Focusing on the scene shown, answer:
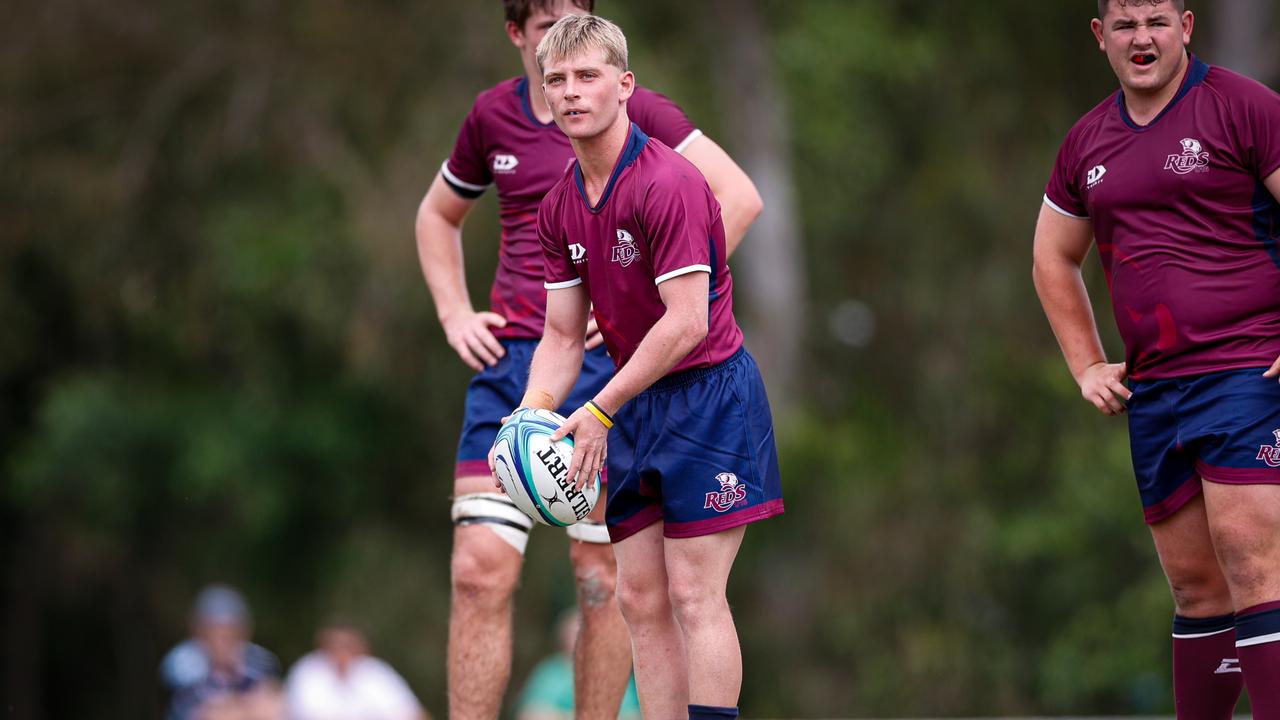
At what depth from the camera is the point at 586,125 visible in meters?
4.68

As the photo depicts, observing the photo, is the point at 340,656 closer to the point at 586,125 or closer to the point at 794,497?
the point at 794,497

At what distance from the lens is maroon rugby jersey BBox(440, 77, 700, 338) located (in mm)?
5785

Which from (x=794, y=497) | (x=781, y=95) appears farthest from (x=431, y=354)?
(x=781, y=95)

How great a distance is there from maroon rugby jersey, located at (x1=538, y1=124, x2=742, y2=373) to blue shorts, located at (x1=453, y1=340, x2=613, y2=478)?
71cm

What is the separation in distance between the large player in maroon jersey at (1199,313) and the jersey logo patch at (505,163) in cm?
200

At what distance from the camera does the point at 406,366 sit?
1631 cm

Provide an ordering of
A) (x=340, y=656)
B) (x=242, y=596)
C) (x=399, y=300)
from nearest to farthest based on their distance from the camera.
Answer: (x=340, y=656)
(x=399, y=300)
(x=242, y=596)

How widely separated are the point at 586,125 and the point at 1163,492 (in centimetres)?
208

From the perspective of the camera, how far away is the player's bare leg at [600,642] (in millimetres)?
5707

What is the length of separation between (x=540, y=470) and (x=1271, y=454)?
6.93 ft

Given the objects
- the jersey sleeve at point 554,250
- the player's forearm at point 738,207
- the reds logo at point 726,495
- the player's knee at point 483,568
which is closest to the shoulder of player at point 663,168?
the jersey sleeve at point 554,250

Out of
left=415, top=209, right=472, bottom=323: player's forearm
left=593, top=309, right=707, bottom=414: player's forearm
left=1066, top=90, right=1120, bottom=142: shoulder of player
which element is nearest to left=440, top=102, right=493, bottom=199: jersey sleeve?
left=415, top=209, right=472, bottom=323: player's forearm

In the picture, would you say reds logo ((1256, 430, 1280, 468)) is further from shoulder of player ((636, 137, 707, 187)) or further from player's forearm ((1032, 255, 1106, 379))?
shoulder of player ((636, 137, 707, 187))

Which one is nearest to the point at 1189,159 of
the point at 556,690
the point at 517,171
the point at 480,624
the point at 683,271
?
the point at 683,271
